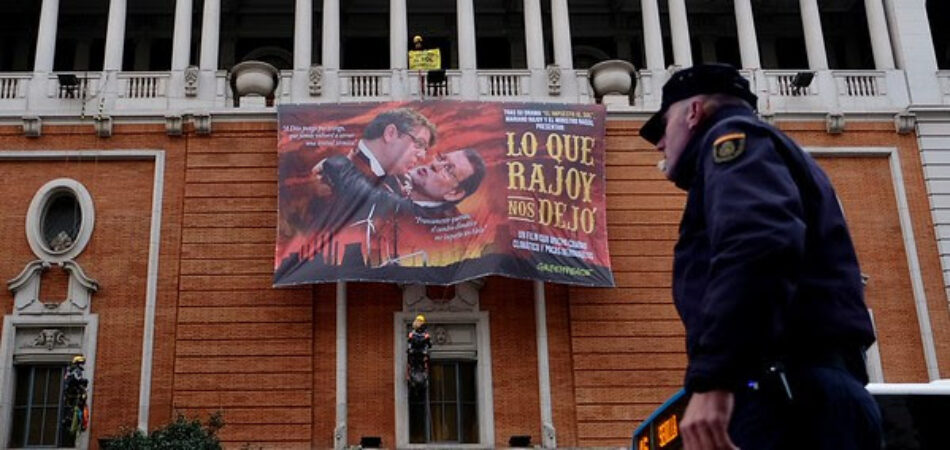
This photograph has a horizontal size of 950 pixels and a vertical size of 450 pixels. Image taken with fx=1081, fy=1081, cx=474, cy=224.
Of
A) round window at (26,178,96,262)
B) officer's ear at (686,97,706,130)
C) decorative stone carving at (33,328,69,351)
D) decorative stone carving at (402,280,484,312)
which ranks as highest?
round window at (26,178,96,262)

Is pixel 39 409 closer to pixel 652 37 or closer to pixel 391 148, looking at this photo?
pixel 391 148

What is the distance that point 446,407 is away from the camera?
22219mm

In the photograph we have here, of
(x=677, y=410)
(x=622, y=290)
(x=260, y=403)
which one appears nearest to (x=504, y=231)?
(x=622, y=290)

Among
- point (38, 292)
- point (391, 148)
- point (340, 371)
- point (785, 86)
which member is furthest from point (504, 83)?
point (38, 292)

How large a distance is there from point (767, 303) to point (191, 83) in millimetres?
Answer: 22394

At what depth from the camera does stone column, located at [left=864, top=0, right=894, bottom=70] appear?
25.5 m

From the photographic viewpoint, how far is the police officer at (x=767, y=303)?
10.1 feet

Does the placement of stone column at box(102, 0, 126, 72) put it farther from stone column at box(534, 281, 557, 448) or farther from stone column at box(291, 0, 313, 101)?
stone column at box(534, 281, 557, 448)

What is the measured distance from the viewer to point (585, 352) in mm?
22297

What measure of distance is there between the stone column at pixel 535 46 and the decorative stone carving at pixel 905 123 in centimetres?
815

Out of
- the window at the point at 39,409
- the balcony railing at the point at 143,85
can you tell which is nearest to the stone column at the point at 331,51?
the balcony railing at the point at 143,85

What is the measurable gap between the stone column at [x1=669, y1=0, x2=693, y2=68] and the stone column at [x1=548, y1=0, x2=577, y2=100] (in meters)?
2.54

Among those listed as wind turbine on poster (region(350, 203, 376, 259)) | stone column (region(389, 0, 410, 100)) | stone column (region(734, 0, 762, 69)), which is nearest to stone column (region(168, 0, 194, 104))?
stone column (region(389, 0, 410, 100))

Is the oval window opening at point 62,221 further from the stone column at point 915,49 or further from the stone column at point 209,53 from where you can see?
the stone column at point 915,49
